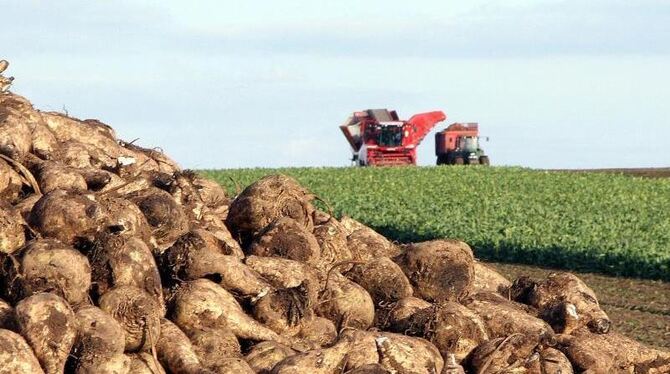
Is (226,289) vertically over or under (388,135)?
under

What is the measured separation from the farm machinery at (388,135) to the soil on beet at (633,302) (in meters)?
26.5

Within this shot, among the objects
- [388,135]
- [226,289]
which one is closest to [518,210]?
[388,135]

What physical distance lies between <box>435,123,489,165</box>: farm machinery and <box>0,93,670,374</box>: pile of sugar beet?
4487 centimetres

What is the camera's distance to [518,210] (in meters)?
31.9

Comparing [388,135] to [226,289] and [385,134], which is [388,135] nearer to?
[385,134]

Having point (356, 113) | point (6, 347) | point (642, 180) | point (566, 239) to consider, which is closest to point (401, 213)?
point (566, 239)

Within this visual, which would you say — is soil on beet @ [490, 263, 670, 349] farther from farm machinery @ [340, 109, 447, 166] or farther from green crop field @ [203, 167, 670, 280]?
farm machinery @ [340, 109, 447, 166]

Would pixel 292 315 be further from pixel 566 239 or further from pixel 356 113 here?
pixel 356 113

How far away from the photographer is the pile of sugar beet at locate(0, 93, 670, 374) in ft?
22.3

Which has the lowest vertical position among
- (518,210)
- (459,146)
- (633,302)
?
(633,302)

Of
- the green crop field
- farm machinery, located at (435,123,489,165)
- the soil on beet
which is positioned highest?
farm machinery, located at (435,123,489,165)

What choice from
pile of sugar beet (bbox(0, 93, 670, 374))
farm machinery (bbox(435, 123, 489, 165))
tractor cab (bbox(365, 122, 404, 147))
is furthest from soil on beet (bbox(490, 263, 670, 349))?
farm machinery (bbox(435, 123, 489, 165))

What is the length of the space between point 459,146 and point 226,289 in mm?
47375

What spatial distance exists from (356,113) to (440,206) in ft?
64.0
